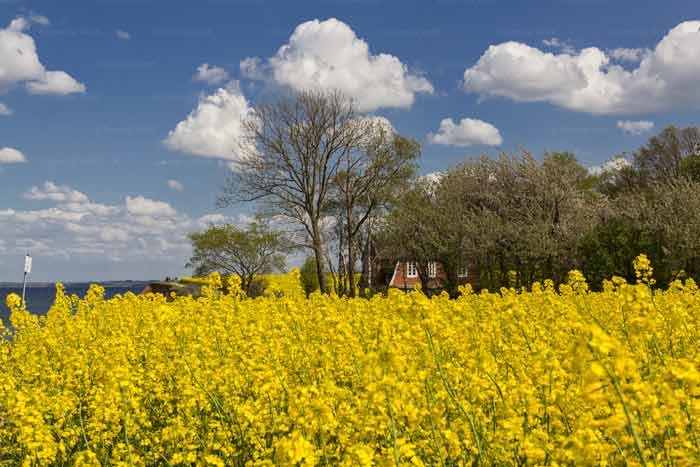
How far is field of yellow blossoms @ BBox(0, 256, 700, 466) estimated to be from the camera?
3.92 meters

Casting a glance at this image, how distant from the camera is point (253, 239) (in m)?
54.3

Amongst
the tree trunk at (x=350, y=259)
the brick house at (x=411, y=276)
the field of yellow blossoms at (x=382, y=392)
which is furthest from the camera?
the brick house at (x=411, y=276)

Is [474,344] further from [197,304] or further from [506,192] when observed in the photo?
[506,192]

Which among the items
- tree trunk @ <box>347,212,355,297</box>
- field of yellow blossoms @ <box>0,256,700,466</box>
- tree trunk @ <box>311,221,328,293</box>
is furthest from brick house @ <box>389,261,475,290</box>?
field of yellow blossoms @ <box>0,256,700,466</box>

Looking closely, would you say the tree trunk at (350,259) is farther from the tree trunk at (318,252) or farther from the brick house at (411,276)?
the brick house at (411,276)

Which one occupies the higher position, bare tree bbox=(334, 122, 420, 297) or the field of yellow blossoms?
bare tree bbox=(334, 122, 420, 297)

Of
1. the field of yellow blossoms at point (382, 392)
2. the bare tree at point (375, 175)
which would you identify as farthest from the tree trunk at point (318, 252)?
the field of yellow blossoms at point (382, 392)

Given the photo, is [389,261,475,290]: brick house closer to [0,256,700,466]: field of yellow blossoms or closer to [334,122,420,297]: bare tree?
[334,122,420,297]: bare tree

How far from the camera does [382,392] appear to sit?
4.11 m

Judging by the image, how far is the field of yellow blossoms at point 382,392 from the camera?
3922 mm

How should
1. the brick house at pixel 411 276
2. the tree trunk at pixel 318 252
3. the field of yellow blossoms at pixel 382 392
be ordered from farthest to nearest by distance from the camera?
the brick house at pixel 411 276 → the tree trunk at pixel 318 252 → the field of yellow blossoms at pixel 382 392

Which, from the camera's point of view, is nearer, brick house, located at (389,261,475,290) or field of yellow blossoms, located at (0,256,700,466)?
field of yellow blossoms, located at (0,256,700,466)

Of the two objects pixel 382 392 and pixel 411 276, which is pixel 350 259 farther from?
pixel 382 392

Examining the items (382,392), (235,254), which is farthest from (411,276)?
(382,392)
